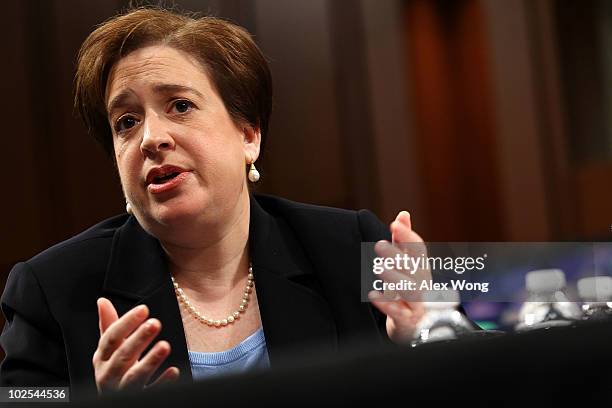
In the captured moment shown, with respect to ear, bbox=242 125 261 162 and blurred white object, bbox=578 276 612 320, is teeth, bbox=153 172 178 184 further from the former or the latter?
blurred white object, bbox=578 276 612 320

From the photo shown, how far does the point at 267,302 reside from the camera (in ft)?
3.50

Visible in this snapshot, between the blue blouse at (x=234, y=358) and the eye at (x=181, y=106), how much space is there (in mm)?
310

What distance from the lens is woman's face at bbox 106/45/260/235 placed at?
1.03m

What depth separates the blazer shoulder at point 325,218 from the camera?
117 cm

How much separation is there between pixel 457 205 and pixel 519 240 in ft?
0.61

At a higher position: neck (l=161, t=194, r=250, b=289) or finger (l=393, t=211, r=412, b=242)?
finger (l=393, t=211, r=412, b=242)

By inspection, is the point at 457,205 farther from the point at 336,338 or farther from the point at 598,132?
the point at 336,338

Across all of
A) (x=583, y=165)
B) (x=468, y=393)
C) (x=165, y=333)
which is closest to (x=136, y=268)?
(x=165, y=333)

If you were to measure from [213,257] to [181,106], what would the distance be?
8.3 inches

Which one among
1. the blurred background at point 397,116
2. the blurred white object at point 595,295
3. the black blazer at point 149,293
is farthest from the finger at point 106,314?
the blurred white object at point 595,295

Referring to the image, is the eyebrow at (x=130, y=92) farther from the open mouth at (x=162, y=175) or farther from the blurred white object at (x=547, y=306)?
the blurred white object at (x=547, y=306)

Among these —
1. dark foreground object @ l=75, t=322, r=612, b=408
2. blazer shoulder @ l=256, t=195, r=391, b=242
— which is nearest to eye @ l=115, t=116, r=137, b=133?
blazer shoulder @ l=256, t=195, r=391, b=242

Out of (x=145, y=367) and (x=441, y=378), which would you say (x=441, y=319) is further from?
(x=441, y=378)

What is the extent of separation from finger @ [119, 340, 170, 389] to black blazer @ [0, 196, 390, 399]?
198 millimetres
